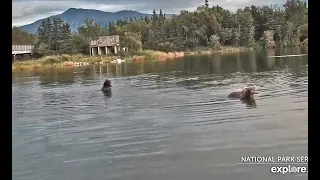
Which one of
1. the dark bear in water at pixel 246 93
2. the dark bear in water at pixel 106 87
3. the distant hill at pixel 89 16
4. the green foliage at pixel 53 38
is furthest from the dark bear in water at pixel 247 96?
the green foliage at pixel 53 38

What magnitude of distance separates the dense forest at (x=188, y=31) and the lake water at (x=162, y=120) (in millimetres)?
79

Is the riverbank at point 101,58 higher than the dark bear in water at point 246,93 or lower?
higher

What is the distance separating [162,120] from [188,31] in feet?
1.68

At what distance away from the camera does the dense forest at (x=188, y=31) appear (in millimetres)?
1878

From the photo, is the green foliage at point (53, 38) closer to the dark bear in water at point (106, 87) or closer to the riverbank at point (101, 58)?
the riverbank at point (101, 58)

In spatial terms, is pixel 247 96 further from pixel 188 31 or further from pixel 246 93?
pixel 188 31

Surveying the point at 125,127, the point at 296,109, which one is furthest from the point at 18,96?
the point at 296,109

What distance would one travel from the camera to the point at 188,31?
6.77ft

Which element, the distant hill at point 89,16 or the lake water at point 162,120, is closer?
the lake water at point 162,120

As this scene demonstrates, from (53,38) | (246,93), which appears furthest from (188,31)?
(53,38)

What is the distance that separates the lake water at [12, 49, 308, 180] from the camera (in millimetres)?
1670

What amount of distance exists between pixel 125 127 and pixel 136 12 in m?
0.53
